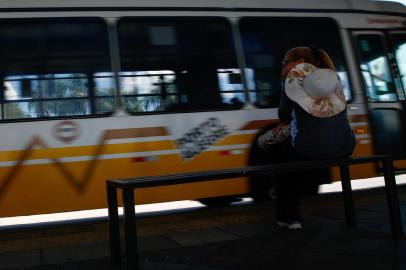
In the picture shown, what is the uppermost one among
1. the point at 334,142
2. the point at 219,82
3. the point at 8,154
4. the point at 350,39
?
the point at 350,39

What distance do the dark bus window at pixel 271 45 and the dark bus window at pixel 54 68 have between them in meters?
2.02

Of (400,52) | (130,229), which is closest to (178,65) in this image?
(130,229)

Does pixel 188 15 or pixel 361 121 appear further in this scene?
pixel 361 121

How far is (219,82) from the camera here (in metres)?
7.22

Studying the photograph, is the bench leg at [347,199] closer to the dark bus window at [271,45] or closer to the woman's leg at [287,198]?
the woman's leg at [287,198]

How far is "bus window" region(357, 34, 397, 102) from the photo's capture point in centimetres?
807

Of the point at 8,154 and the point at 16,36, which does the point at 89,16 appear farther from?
the point at 8,154

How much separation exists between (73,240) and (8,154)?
1.46m

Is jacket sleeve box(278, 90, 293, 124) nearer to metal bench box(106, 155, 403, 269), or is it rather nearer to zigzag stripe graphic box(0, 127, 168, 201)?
metal bench box(106, 155, 403, 269)

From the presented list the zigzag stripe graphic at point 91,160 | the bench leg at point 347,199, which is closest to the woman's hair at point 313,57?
the bench leg at point 347,199

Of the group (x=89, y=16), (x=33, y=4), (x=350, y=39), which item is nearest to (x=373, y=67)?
(x=350, y=39)

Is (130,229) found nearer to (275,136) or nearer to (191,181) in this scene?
(191,181)

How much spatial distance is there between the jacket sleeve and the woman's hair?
38 centimetres

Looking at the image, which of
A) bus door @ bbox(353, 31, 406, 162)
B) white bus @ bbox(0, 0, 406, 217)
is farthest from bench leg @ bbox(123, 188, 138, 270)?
bus door @ bbox(353, 31, 406, 162)
